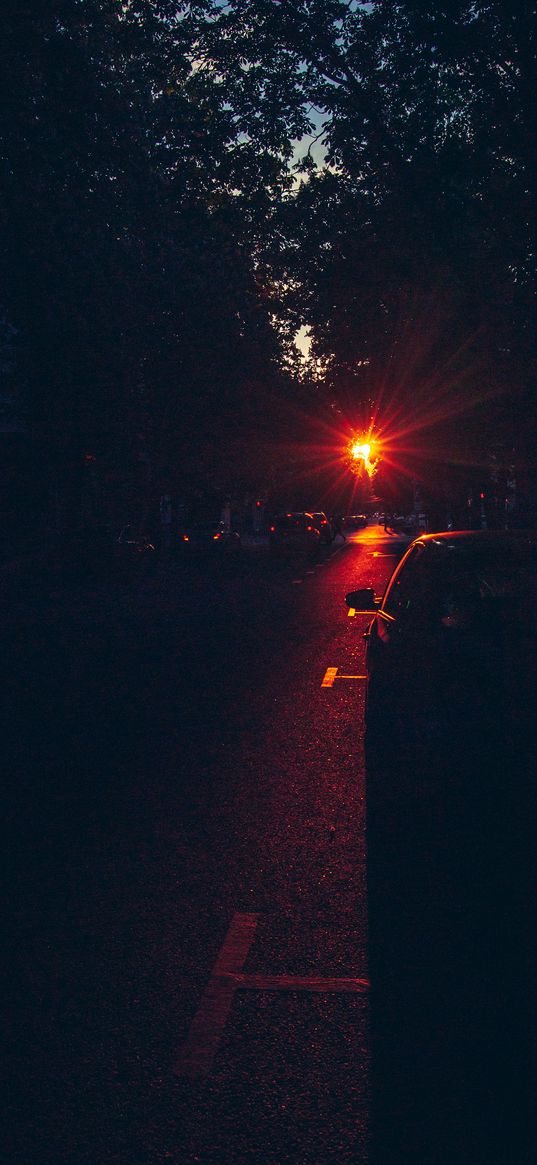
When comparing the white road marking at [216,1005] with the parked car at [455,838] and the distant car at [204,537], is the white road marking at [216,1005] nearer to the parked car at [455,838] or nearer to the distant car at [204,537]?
the parked car at [455,838]

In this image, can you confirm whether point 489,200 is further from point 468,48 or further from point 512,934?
point 512,934

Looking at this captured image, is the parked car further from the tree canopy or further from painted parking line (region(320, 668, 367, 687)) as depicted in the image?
the tree canopy

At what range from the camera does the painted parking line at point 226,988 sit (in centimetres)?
336

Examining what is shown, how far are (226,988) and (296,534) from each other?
125ft

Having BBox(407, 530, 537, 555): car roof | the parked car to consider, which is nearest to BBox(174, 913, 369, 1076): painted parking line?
the parked car

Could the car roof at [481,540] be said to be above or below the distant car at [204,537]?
above

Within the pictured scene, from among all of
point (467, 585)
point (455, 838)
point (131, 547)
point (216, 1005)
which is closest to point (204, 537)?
→ point (131, 547)

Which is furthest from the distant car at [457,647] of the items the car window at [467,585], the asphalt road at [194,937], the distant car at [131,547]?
the distant car at [131,547]

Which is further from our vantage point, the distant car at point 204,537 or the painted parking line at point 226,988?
the distant car at point 204,537

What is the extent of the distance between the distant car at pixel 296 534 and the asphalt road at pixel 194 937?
30465 mm

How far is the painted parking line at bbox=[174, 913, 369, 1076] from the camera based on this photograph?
11.0 ft

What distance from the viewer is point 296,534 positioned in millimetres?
→ 41875

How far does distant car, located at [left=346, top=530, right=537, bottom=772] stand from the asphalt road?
27.4 inches

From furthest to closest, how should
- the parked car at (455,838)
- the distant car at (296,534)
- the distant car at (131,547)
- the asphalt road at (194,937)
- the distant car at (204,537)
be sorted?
the distant car at (204,537) → the distant car at (296,534) → the distant car at (131,547) → the parked car at (455,838) → the asphalt road at (194,937)
